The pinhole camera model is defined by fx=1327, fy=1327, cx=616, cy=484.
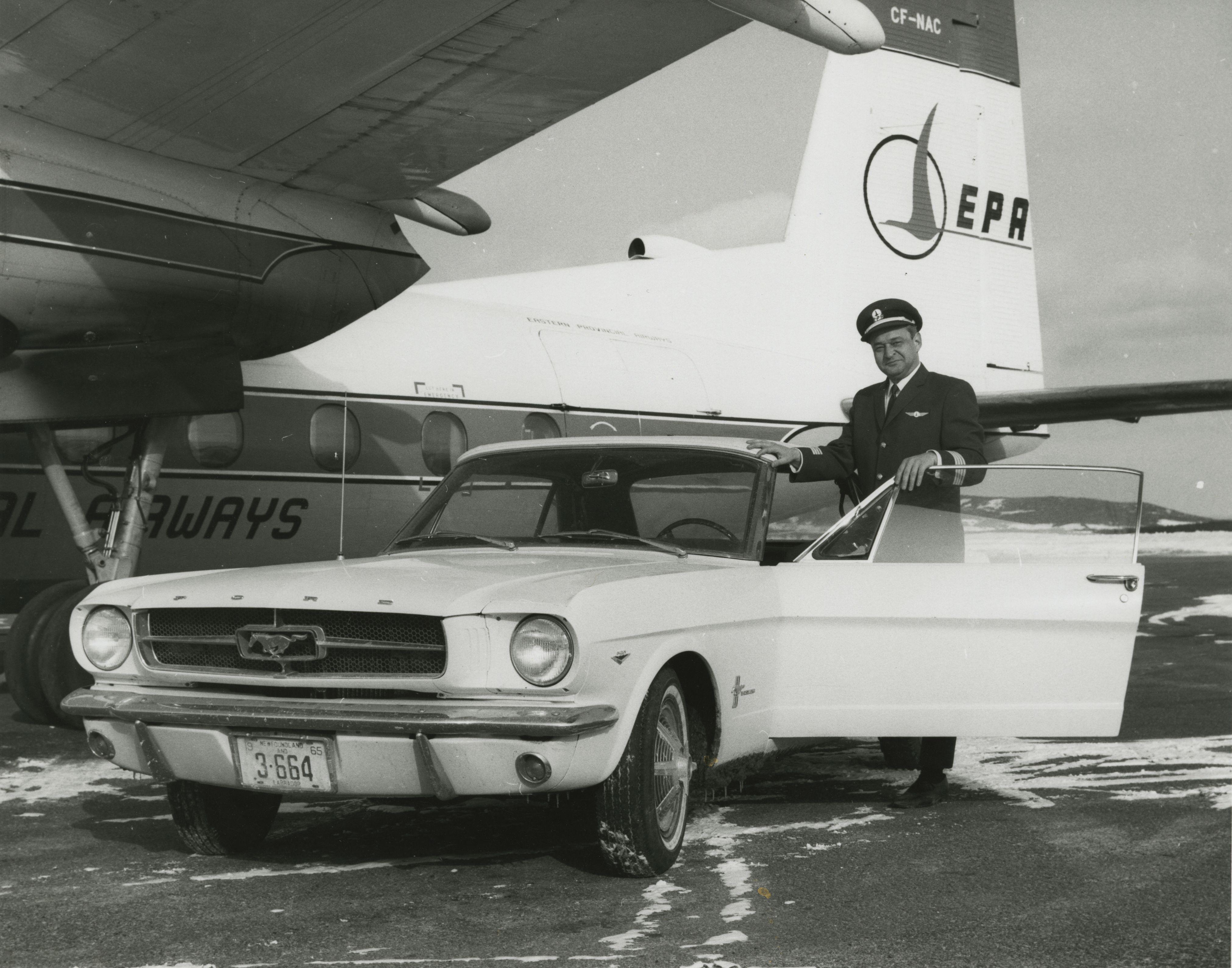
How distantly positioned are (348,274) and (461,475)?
329 cm

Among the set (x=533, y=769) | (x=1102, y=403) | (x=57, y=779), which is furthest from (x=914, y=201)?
(x=533, y=769)

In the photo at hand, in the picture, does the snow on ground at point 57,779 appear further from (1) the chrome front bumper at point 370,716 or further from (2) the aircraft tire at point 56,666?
(1) the chrome front bumper at point 370,716

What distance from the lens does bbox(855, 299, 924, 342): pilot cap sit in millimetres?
5664

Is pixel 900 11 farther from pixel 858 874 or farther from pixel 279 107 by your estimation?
pixel 858 874

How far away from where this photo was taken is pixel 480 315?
A: 10664mm

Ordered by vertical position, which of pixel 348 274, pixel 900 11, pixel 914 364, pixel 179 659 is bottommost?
pixel 179 659

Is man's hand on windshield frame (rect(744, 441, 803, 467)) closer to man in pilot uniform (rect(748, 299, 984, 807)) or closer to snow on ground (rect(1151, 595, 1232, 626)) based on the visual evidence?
man in pilot uniform (rect(748, 299, 984, 807))

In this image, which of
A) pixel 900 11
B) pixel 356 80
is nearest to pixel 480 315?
pixel 356 80

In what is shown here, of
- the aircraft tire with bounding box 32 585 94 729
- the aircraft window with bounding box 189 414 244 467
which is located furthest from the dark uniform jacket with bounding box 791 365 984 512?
the aircraft window with bounding box 189 414 244 467

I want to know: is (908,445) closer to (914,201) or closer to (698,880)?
(698,880)

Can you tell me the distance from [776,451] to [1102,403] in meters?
5.90

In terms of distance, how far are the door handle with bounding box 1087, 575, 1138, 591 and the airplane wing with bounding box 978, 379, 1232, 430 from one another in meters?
4.33

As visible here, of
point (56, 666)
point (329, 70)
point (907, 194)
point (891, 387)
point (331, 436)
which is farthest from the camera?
point (907, 194)

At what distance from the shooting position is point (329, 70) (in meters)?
7.00
